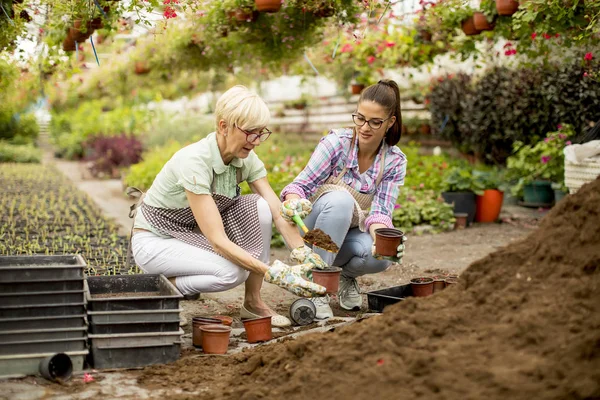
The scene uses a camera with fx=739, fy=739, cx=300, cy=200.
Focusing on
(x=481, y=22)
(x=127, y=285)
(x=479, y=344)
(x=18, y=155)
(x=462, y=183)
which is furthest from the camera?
(x=18, y=155)

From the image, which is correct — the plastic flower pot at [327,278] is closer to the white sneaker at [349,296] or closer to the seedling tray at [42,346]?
the white sneaker at [349,296]

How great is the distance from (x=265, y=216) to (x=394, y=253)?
2.23 ft

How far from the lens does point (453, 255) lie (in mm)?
5855

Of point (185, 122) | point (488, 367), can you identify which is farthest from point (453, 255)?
point (185, 122)

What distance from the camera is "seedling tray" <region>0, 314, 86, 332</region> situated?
2.90m

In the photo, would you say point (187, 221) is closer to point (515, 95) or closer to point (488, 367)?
point (488, 367)

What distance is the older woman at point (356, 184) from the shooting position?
12.8ft

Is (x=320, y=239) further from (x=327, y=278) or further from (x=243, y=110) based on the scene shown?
(x=243, y=110)

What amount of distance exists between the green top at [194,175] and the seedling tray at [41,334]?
0.81 meters

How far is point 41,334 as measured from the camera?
2941 mm

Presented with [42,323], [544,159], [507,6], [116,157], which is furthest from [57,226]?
[116,157]

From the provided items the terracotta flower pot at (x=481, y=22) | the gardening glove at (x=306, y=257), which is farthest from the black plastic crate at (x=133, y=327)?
the terracotta flower pot at (x=481, y=22)

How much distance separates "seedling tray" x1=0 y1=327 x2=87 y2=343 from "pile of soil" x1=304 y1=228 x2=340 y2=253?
4.03 feet

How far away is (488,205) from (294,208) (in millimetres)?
4072
